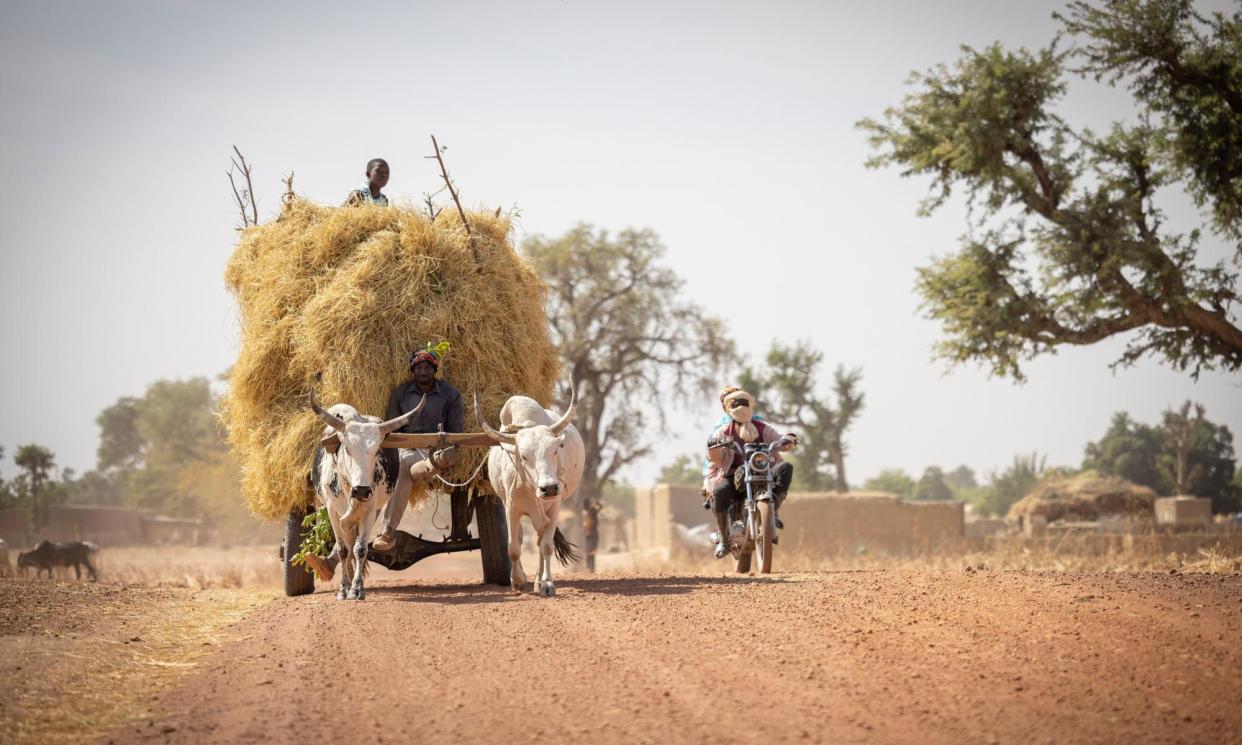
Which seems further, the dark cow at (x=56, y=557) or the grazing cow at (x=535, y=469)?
the dark cow at (x=56, y=557)

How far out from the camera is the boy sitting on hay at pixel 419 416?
30.5ft

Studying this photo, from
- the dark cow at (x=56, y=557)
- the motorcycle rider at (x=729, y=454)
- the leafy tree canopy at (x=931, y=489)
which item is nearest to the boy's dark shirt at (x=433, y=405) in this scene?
the motorcycle rider at (x=729, y=454)

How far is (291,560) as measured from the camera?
996 cm

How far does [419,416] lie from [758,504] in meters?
3.29

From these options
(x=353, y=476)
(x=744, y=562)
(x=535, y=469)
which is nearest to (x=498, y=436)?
(x=535, y=469)

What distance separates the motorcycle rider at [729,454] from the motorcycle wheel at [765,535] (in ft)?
1.30

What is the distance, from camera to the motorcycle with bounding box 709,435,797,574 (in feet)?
33.8

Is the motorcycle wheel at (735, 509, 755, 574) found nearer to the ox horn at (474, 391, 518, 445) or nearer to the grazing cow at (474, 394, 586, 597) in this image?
the grazing cow at (474, 394, 586, 597)

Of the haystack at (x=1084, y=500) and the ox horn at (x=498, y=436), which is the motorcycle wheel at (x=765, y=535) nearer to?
the ox horn at (x=498, y=436)

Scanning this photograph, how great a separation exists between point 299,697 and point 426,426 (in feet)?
14.9

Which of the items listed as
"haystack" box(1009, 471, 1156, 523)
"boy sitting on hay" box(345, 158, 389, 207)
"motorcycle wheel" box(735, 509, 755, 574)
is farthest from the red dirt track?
"haystack" box(1009, 471, 1156, 523)

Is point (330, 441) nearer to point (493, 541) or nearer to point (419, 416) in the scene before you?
point (419, 416)

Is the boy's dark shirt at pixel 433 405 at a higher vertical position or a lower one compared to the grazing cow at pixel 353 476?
higher

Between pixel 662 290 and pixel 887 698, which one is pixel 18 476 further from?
pixel 887 698
